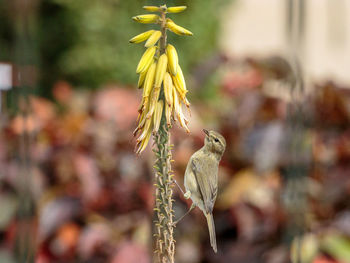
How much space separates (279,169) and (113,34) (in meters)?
2.40

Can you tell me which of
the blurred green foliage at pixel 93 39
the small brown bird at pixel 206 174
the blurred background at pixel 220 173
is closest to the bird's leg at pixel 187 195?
the small brown bird at pixel 206 174

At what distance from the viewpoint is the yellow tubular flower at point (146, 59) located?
177mm

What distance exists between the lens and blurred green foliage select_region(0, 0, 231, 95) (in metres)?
3.24

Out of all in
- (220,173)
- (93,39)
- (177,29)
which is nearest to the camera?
(177,29)

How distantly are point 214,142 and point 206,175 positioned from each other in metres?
0.01

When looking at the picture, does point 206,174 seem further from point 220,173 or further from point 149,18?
point 220,173

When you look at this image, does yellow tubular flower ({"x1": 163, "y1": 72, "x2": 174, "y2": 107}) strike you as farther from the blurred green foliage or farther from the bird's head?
the blurred green foliage

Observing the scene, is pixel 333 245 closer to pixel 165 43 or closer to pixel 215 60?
pixel 215 60

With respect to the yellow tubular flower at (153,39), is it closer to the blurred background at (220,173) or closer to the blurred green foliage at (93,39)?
the blurred background at (220,173)

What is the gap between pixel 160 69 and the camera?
0.18 meters

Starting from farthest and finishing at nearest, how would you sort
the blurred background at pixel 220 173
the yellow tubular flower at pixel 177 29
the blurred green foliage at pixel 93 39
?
the blurred green foliage at pixel 93 39
the blurred background at pixel 220 173
the yellow tubular flower at pixel 177 29

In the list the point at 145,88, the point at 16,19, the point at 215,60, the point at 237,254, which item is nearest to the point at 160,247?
the point at 145,88

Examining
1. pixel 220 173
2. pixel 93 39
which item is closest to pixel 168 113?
pixel 220 173

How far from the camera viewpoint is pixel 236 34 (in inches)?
194
